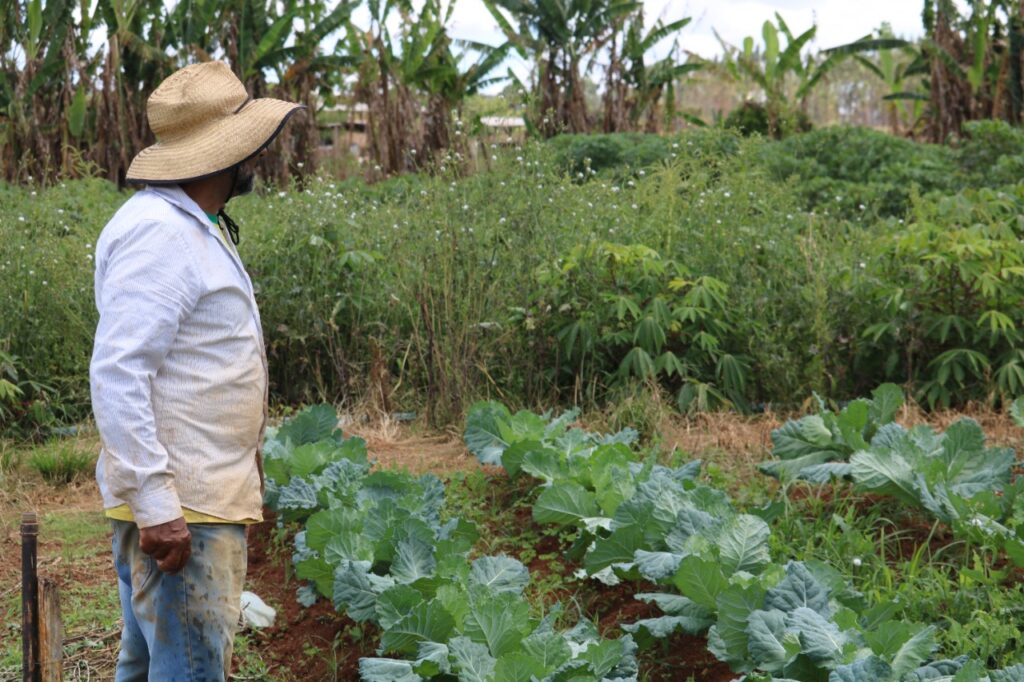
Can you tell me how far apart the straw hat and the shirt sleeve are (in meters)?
0.22

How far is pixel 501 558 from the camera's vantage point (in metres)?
3.94

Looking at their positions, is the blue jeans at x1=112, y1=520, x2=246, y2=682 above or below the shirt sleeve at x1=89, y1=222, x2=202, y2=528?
below

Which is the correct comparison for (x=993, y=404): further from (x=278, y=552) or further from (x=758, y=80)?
(x=758, y=80)

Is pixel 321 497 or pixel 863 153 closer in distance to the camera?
pixel 321 497

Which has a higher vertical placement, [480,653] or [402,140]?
[402,140]

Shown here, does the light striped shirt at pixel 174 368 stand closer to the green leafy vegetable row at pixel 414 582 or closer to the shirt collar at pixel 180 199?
the shirt collar at pixel 180 199

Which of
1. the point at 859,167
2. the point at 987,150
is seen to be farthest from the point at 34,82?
the point at 987,150

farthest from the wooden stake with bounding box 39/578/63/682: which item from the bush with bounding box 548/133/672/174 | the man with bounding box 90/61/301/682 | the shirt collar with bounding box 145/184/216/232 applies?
the bush with bounding box 548/133/672/174

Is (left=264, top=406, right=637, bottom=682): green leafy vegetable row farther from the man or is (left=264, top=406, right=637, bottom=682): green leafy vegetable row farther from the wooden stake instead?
the wooden stake

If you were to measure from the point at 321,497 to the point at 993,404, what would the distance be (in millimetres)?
4107

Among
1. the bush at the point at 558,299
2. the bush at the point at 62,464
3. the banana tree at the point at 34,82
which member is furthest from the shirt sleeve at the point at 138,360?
the banana tree at the point at 34,82

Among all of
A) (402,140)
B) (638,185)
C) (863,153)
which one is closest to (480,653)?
(638,185)

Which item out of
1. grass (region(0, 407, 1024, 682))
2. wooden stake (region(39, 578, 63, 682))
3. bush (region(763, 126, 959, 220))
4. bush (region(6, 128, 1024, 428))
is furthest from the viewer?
bush (region(763, 126, 959, 220))

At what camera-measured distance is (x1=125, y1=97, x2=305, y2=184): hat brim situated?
2758 millimetres
